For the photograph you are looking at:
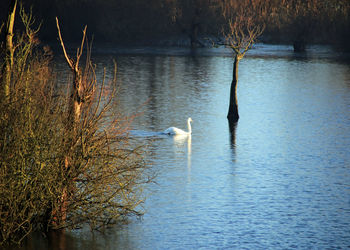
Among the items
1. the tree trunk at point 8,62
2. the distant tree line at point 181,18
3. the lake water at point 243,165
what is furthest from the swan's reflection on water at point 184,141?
the distant tree line at point 181,18

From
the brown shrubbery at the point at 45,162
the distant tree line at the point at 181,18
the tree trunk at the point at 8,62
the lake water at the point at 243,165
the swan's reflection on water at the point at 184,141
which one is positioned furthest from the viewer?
the distant tree line at the point at 181,18

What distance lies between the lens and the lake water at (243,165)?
2042 cm

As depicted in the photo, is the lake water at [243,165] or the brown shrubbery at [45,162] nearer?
the brown shrubbery at [45,162]

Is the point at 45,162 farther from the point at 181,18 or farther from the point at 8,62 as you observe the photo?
the point at 181,18

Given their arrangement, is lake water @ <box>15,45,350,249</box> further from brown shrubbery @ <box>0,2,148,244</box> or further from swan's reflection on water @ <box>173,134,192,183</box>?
brown shrubbery @ <box>0,2,148,244</box>

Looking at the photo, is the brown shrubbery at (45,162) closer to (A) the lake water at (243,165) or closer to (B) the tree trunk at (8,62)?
(B) the tree trunk at (8,62)

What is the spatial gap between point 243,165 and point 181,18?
83755 millimetres

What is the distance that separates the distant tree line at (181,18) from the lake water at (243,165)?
38.1m

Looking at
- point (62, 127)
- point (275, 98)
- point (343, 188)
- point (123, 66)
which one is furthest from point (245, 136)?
point (123, 66)

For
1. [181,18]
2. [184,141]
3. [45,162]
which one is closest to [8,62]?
[45,162]

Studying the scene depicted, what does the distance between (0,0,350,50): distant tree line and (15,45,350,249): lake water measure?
38.1m

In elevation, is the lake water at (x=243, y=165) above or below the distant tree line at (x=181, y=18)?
below

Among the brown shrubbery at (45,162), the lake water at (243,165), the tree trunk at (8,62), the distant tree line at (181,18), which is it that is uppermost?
the distant tree line at (181,18)

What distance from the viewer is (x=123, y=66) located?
7400 cm
